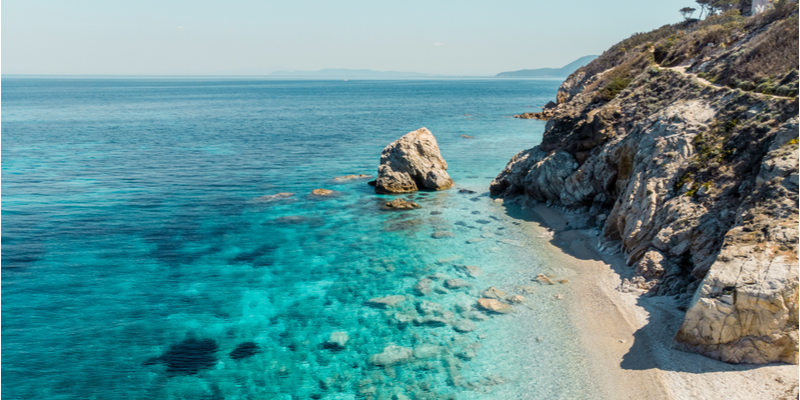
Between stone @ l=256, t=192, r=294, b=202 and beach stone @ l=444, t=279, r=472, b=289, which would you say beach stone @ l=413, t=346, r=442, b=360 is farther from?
stone @ l=256, t=192, r=294, b=202

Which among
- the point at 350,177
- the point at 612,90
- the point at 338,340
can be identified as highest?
the point at 612,90

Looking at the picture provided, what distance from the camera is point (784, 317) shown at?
15.3m

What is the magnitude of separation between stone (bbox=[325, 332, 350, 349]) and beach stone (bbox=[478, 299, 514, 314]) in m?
6.31

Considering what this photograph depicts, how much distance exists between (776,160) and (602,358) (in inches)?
429

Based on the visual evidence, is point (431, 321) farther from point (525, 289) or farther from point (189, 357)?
point (189, 357)

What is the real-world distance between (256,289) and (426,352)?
32.4 ft

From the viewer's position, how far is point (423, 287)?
2380 centimetres

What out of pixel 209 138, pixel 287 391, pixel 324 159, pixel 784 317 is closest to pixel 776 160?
pixel 784 317

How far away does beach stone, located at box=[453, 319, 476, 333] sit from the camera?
65.5 ft

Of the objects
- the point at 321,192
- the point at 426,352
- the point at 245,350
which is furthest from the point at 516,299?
the point at 321,192

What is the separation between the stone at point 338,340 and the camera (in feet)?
62.6

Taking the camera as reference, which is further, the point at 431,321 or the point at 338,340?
the point at 431,321

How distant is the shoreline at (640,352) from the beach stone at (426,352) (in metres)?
5.63

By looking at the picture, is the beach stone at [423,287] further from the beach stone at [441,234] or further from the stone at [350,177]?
the stone at [350,177]
